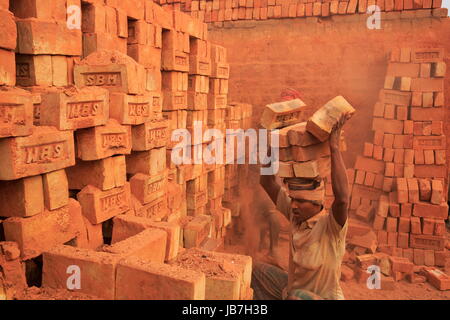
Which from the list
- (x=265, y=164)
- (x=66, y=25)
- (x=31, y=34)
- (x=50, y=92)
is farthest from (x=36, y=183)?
(x=265, y=164)

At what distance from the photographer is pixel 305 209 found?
318 centimetres

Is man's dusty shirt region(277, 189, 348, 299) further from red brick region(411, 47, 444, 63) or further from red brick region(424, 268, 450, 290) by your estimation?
red brick region(411, 47, 444, 63)

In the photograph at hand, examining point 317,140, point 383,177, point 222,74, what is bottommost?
point 383,177

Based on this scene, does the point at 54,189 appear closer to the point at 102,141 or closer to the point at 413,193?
the point at 102,141

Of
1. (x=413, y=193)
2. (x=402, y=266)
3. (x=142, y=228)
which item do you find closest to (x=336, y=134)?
(x=142, y=228)

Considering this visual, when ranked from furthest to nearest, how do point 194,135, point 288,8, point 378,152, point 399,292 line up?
point 288,8
point 378,152
point 399,292
point 194,135

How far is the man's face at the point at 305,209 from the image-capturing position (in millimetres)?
3168

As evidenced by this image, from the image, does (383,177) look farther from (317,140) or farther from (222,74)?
(317,140)

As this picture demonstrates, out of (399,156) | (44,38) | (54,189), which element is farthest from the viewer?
(399,156)

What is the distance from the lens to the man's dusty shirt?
3.06 m

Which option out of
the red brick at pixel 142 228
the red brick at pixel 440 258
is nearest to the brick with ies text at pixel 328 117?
the red brick at pixel 142 228

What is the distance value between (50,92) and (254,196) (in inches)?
240

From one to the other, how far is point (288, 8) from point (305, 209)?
23.9 feet

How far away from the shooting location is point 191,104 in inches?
238
